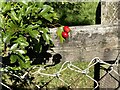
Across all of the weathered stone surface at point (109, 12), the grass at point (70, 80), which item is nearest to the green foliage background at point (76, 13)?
the grass at point (70, 80)

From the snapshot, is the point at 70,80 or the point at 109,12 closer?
the point at 109,12

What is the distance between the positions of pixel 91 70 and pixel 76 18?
627 millimetres

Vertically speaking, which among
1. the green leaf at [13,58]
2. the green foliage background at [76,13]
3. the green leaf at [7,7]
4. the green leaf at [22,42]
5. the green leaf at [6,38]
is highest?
the green leaf at [7,7]

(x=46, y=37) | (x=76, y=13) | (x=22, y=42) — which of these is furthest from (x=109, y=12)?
(x=76, y=13)

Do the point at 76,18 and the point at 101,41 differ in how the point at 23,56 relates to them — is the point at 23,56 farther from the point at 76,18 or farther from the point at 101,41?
the point at 76,18

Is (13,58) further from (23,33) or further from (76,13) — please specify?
(76,13)

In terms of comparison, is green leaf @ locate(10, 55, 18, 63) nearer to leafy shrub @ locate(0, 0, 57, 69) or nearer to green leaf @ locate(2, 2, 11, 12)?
leafy shrub @ locate(0, 0, 57, 69)

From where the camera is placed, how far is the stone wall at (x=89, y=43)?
1.69m

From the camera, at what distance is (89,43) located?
5.59 feet

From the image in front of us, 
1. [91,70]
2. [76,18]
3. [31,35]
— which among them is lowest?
[91,70]

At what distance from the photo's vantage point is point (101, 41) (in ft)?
5.60

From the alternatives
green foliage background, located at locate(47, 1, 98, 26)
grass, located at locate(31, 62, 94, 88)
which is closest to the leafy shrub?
grass, located at locate(31, 62, 94, 88)

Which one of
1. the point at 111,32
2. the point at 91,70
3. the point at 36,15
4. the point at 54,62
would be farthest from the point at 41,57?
the point at 91,70

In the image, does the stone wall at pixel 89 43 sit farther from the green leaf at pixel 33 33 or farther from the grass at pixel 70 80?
the grass at pixel 70 80
